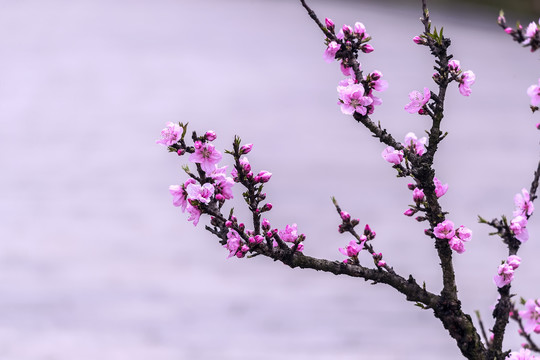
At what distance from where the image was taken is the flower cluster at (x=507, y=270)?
1.82m

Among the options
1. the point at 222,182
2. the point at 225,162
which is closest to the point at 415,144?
the point at 222,182

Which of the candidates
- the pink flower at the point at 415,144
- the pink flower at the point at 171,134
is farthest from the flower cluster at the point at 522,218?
the pink flower at the point at 171,134

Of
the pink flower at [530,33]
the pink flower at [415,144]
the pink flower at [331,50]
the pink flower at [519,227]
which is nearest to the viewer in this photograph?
the pink flower at [530,33]

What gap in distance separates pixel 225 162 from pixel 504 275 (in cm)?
466

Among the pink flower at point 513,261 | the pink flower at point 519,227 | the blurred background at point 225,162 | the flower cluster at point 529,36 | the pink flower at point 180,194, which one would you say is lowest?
the pink flower at point 513,261

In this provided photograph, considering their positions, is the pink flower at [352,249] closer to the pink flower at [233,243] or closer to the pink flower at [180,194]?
the pink flower at [233,243]

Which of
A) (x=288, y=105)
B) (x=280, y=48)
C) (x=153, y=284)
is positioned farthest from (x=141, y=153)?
(x=280, y=48)

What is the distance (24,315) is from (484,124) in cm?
671

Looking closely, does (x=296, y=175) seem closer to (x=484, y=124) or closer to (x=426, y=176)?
(x=484, y=124)

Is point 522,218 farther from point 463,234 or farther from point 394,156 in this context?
point 394,156

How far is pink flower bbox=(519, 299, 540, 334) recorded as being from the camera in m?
1.63

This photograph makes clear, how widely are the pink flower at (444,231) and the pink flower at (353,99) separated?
0.29 meters

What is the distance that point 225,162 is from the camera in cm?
643

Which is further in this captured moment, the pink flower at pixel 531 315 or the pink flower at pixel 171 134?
the pink flower at pixel 171 134
